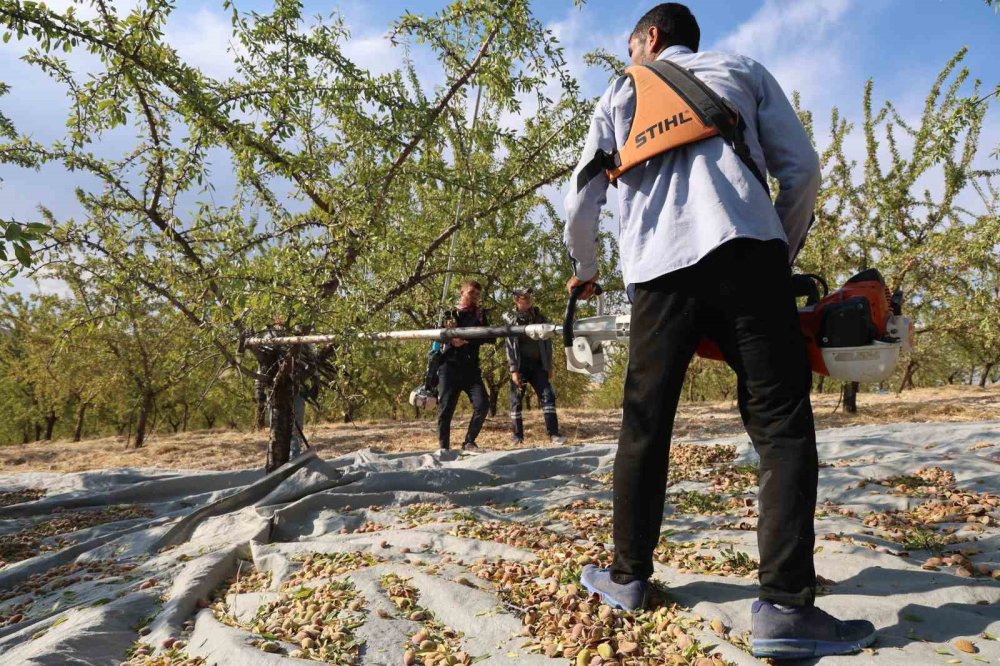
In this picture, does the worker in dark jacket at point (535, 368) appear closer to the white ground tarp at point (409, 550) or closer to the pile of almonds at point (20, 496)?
the white ground tarp at point (409, 550)

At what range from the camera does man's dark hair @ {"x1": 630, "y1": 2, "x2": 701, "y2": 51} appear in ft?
7.45

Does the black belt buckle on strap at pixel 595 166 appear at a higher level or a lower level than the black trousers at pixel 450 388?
higher

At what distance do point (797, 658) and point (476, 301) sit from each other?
5596 mm

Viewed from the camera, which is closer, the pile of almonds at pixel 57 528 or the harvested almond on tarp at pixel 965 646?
the harvested almond on tarp at pixel 965 646

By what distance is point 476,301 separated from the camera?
277 inches

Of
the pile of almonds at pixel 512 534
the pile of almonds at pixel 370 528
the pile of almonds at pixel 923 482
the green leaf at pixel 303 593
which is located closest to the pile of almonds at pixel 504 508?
the pile of almonds at pixel 512 534

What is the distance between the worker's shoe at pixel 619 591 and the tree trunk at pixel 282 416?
411cm

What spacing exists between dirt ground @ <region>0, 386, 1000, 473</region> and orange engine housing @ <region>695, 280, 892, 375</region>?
6.69 metres

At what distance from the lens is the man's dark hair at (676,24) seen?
2270mm

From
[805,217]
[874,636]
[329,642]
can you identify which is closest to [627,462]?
[874,636]

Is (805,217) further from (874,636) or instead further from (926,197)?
(926,197)

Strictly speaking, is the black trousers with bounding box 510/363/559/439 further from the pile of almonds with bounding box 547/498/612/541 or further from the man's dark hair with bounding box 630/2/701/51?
the man's dark hair with bounding box 630/2/701/51

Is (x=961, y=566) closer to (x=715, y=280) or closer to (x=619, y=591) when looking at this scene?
(x=619, y=591)

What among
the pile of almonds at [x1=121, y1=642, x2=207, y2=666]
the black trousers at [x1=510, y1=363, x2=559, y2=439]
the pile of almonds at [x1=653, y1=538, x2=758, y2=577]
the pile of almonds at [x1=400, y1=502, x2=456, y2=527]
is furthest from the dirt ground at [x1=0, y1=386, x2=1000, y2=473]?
the pile of almonds at [x1=121, y1=642, x2=207, y2=666]
